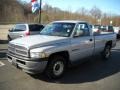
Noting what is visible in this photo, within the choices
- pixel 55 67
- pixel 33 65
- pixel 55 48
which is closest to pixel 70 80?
pixel 55 67

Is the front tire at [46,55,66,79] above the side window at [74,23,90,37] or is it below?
below

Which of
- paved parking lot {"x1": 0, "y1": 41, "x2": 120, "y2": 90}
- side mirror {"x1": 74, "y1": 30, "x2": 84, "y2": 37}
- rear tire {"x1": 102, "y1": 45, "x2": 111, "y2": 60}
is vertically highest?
side mirror {"x1": 74, "y1": 30, "x2": 84, "y2": 37}

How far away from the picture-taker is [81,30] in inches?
299

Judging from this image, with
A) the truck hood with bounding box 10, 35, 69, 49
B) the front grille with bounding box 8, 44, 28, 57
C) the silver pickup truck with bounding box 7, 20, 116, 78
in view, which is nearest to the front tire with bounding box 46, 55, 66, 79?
the silver pickup truck with bounding box 7, 20, 116, 78

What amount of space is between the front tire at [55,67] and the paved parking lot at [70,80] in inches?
7.2

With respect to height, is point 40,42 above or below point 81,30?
below

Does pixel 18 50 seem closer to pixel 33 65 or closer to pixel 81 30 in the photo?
pixel 33 65

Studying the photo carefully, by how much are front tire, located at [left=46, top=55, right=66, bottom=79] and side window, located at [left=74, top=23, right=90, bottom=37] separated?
3.79 ft

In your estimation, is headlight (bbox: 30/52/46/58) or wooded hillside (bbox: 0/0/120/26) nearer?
headlight (bbox: 30/52/46/58)

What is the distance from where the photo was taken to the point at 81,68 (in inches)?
318

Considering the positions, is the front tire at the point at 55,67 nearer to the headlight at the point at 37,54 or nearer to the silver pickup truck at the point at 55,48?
the silver pickup truck at the point at 55,48

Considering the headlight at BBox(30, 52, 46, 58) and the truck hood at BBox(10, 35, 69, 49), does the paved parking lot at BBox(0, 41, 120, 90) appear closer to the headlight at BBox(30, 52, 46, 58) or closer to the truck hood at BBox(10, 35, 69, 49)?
the headlight at BBox(30, 52, 46, 58)

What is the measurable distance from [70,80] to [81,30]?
2.03 m

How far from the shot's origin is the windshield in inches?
281
